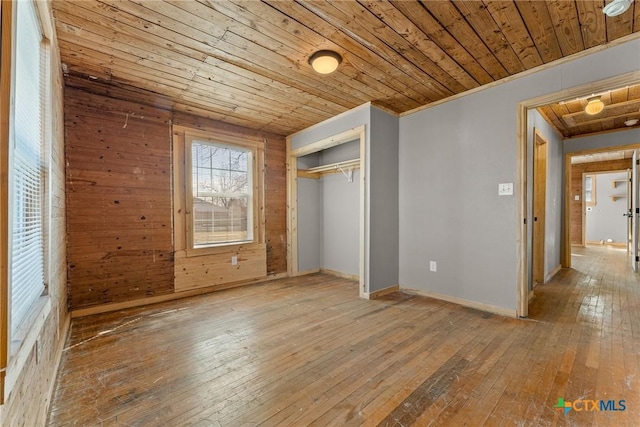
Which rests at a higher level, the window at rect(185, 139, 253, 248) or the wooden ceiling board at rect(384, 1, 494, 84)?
the wooden ceiling board at rect(384, 1, 494, 84)

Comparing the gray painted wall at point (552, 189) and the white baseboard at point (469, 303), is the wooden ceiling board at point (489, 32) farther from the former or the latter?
the white baseboard at point (469, 303)

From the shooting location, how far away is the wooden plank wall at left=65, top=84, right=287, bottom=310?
2922 mm

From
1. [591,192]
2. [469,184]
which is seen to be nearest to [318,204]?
[469,184]

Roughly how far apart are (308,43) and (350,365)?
8.07ft

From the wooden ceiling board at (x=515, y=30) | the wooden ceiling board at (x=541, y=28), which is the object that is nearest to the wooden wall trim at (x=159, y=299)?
the wooden ceiling board at (x=515, y=30)

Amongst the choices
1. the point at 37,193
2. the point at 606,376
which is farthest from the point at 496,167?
the point at 37,193

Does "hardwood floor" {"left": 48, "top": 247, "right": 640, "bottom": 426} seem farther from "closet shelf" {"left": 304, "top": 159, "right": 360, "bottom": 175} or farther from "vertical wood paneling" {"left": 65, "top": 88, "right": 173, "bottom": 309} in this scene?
"closet shelf" {"left": 304, "top": 159, "right": 360, "bottom": 175}

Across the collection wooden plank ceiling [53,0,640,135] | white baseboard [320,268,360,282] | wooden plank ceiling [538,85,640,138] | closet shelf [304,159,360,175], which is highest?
wooden plank ceiling [538,85,640,138]

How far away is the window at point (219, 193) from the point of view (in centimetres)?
378

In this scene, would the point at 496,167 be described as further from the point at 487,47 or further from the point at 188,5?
the point at 188,5

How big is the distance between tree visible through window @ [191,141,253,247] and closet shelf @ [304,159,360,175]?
43.5 inches

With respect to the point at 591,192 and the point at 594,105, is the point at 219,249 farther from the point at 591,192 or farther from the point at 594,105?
the point at 591,192

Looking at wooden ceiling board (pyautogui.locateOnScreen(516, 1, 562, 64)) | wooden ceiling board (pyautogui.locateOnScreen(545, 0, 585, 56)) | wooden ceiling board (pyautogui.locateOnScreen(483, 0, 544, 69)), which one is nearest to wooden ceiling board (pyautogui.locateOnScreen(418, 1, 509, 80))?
wooden ceiling board (pyautogui.locateOnScreen(483, 0, 544, 69))

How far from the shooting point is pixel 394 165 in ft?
12.4
